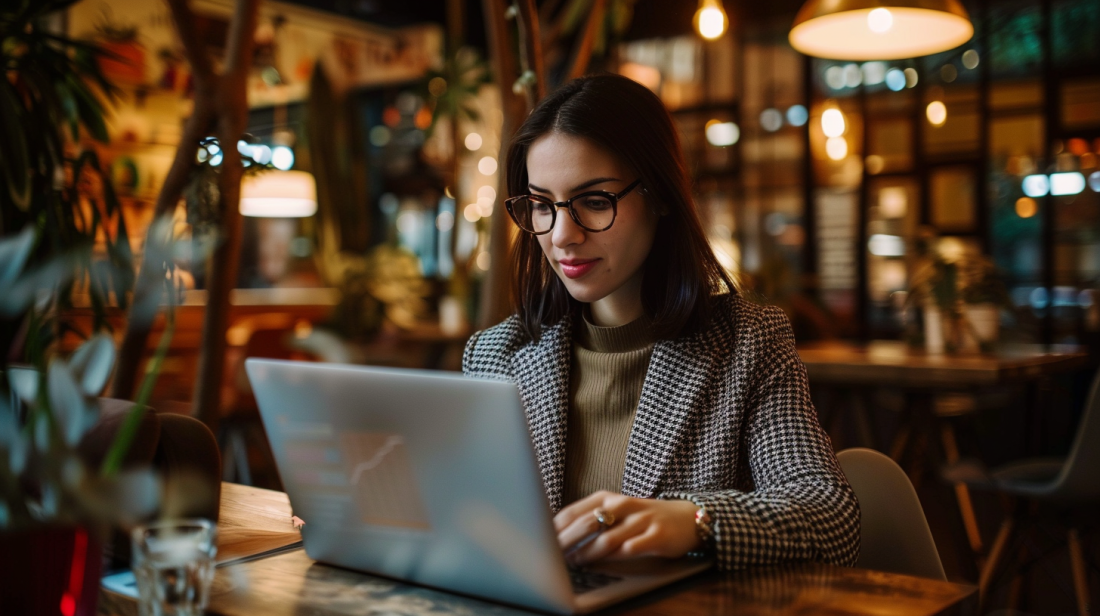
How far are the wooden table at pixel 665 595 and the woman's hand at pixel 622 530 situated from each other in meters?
0.05

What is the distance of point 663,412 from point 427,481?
A: 538 mm

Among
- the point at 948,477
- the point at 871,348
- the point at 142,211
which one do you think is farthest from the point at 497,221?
the point at 142,211

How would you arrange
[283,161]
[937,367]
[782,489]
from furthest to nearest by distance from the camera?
1. [937,367]
2. [283,161]
3. [782,489]

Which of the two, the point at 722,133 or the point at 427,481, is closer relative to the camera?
the point at 427,481

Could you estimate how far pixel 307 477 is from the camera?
3.10ft

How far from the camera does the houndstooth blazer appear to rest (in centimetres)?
110

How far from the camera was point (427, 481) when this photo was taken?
33.3 inches

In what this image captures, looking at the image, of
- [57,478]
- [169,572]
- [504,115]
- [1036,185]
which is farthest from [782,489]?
[1036,185]

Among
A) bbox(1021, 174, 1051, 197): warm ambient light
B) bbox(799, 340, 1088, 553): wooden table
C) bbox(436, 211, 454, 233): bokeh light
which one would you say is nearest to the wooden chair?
bbox(799, 340, 1088, 553): wooden table

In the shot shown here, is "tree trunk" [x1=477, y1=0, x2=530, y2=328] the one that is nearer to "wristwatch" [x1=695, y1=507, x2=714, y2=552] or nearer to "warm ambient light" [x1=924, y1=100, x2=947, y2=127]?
"wristwatch" [x1=695, y1=507, x2=714, y2=552]

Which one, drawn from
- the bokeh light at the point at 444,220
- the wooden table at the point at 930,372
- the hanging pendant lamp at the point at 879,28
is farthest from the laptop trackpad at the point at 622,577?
the bokeh light at the point at 444,220

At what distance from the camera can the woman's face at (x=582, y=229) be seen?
1344mm

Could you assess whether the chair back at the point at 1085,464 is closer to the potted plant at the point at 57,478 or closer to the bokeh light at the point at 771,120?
the potted plant at the point at 57,478

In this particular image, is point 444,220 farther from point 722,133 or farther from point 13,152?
point 13,152
